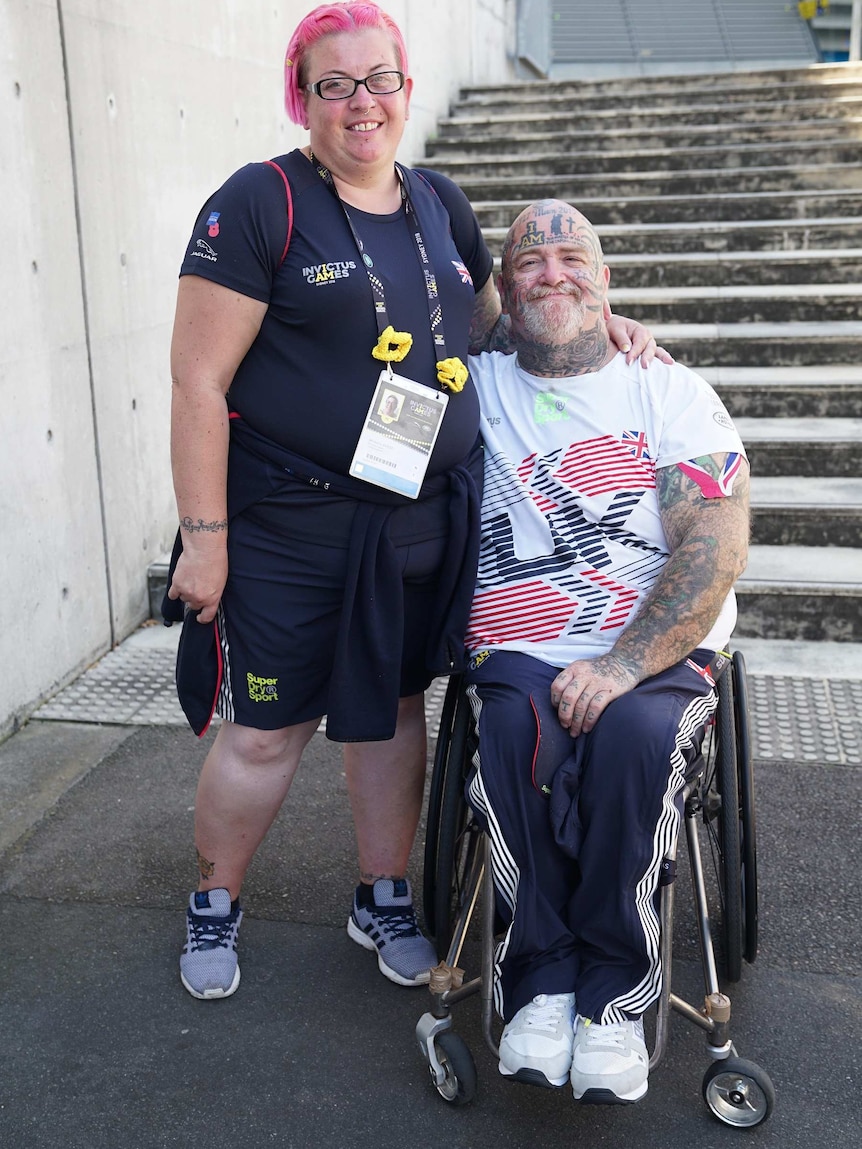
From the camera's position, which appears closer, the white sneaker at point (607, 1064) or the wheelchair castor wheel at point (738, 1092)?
the white sneaker at point (607, 1064)

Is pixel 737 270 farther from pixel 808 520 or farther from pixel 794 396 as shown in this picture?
pixel 808 520

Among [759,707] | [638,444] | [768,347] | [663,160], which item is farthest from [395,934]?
[663,160]

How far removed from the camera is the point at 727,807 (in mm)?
2047

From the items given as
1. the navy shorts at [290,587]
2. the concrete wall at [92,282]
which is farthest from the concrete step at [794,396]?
the navy shorts at [290,587]

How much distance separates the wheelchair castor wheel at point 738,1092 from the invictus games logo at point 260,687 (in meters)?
0.98

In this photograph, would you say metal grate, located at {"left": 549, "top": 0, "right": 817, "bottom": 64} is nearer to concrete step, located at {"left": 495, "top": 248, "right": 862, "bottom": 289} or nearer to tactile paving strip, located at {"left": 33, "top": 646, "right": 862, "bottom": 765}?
concrete step, located at {"left": 495, "top": 248, "right": 862, "bottom": 289}

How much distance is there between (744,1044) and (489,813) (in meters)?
0.70

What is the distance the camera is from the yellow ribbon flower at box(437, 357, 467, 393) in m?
2.07

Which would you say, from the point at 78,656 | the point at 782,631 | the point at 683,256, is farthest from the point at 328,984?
the point at 683,256

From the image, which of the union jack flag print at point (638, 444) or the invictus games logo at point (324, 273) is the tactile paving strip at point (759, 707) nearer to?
the union jack flag print at point (638, 444)

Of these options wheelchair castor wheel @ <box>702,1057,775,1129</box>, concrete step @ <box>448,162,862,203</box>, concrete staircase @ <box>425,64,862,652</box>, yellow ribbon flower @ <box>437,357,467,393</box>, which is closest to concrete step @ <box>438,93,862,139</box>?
concrete staircase @ <box>425,64,862,652</box>

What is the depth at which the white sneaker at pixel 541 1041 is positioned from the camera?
1.78 meters

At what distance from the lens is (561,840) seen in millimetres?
1866

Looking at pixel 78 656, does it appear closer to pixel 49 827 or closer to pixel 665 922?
pixel 49 827
